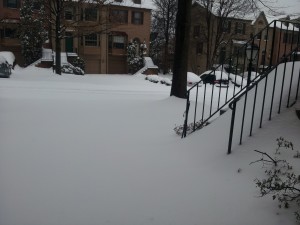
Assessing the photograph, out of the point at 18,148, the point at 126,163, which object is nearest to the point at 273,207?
the point at 126,163

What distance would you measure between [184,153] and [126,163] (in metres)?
0.94

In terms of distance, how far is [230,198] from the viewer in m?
3.53

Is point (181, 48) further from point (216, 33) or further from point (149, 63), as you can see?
point (216, 33)

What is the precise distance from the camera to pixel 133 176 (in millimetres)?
4242

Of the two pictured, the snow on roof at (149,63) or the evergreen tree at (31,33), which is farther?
the snow on roof at (149,63)

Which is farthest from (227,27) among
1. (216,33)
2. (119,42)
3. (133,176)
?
(133,176)

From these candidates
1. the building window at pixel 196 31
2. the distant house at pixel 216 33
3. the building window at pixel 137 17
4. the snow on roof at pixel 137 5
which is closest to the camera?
the snow on roof at pixel 137 5

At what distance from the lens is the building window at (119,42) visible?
4069 cm

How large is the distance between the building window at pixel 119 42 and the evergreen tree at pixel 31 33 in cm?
954

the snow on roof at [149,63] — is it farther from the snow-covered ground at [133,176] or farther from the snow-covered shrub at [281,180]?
the snow-covered shrub at [281,180]

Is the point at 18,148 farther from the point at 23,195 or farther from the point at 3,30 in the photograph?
the point at 3,30

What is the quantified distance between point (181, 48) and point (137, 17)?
31359mm

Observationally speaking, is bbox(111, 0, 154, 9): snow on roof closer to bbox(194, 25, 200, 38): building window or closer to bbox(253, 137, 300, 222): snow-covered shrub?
bbox(194, 25, 200, 38): building window

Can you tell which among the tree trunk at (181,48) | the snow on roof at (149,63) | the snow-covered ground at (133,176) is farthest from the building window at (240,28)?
the snow-covered ground at (133,176)
